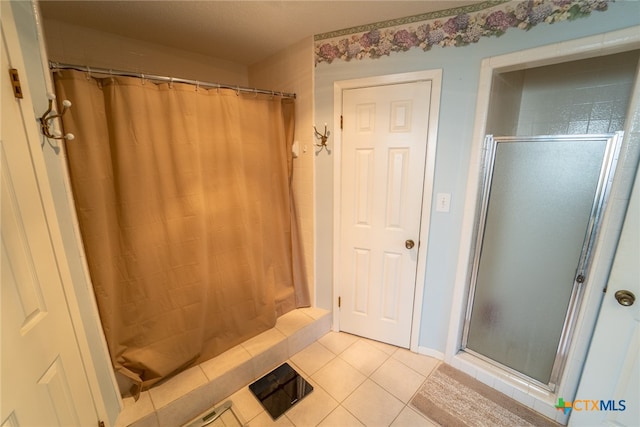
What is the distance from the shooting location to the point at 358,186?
1.89 meters

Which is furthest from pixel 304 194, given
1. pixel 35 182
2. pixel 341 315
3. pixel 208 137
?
pixel 35 182

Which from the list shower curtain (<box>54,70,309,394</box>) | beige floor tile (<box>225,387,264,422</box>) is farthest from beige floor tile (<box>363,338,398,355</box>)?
beige floor tile (<box>225,387,264,422</box>)

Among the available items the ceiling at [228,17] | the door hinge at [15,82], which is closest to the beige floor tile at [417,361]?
the ceiling at [228,17]

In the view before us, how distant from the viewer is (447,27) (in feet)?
4.79

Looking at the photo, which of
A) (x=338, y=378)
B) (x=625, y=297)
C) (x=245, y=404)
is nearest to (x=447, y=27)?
(x=625, y=297)

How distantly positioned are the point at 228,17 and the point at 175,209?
1.20 metres

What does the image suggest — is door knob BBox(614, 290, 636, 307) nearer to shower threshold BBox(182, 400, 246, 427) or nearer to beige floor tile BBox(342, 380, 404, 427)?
beige floor tile BBox(342, 380, 404, 427)

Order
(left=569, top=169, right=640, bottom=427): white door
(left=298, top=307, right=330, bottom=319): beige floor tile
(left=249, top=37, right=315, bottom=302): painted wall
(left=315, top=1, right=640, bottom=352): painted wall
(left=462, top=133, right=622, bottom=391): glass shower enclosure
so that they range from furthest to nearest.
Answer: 1. (left=298, top=307, right=330, bottom=319): beige floor tile
2. (left=249, top=37, right=315, bottom=302): painted wall
3. (left=462, top=133, right=622, bottom=391): glass shower enclosure
4. (left=315, top=1, right=640, bottom=352): painted wall
5. (left=569, top=169, right=640, bottom=427): white door

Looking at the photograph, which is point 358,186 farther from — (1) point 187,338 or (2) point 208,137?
(1) point 187,338

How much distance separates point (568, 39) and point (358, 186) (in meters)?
→ 1.28

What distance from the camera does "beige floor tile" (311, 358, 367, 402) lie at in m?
1.66

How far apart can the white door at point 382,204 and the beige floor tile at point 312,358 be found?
32 centimetres

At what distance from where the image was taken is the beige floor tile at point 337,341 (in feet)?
6.66

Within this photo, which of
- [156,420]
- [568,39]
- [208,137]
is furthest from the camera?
[208,137]
